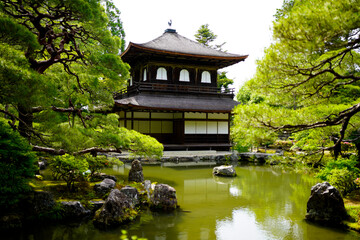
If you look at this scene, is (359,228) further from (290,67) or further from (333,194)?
(290,67)

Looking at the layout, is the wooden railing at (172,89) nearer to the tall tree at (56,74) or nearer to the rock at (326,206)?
the tall tree at (56,74)

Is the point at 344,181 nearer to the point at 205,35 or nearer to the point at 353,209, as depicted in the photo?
the point at 353,209

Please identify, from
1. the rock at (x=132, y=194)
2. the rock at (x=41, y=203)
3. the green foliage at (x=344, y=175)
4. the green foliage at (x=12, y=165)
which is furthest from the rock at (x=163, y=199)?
the green foliage at (x=344, y=175)

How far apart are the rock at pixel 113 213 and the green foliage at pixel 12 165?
1.70 m

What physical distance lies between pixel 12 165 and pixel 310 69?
6.09 meters

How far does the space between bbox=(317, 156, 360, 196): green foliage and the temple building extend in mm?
10065

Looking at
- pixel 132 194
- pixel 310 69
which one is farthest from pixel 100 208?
pixel 310 69

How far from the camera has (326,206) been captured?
6.54m

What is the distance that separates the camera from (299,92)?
6.30m

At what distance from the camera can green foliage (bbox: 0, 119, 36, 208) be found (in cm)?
491

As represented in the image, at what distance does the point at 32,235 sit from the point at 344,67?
296 inches

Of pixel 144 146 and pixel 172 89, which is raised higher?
pixel 172 89

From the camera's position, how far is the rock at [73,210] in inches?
249

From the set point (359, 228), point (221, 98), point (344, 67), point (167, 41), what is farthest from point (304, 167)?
point (167, 41)
